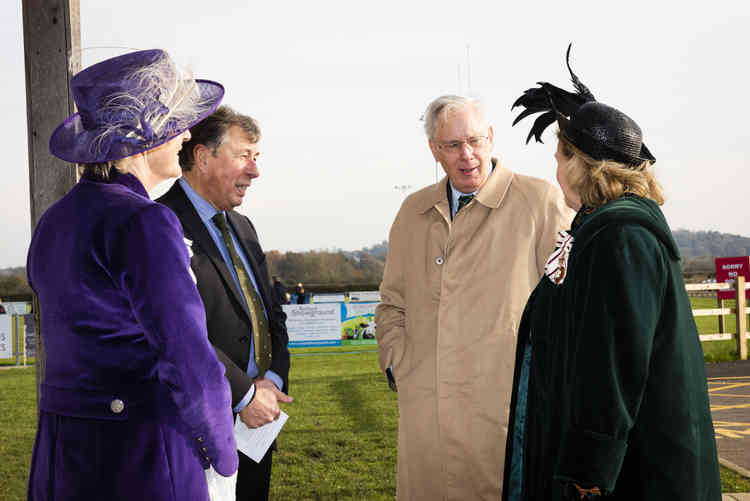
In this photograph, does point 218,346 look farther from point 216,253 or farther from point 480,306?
point 480,306

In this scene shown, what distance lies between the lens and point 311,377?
12.9m

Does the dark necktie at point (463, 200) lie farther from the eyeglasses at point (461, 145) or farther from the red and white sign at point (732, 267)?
the red and white sign at point (732, 267)

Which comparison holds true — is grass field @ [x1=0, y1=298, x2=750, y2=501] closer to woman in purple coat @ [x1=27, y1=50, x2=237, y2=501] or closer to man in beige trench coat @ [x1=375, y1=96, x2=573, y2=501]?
man in beige trench coat @ [x1=375, y1=96, x2=573, y2=501]

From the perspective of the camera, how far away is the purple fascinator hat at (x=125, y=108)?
1.88 meters

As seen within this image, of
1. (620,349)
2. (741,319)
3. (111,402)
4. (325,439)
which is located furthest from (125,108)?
(741,319)

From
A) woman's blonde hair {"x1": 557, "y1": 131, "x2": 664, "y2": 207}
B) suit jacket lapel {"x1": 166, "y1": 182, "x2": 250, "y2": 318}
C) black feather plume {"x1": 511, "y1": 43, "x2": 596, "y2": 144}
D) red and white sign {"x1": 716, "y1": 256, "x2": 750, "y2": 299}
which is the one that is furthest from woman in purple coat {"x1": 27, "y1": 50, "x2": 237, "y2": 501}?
red and white sign {"x1": 716, "y1": 256, "x2": 750, "y2": 299}

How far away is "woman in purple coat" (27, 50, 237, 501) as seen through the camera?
5.53 ft

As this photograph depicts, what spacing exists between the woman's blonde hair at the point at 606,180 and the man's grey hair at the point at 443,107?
1121 millimetres

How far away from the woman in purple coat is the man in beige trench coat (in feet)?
4.82

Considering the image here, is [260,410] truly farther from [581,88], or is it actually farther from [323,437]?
[323,437]

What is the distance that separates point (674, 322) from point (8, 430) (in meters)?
8.94

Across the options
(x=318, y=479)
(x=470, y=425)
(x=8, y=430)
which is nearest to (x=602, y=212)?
(x=470, y=425)

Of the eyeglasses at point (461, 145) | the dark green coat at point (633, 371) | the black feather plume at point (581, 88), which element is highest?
the black feather plume at point (581, 88)

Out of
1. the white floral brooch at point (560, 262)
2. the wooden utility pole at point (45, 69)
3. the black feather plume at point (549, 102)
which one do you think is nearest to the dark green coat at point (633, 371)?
the white floral brooch at point (560, 262)
